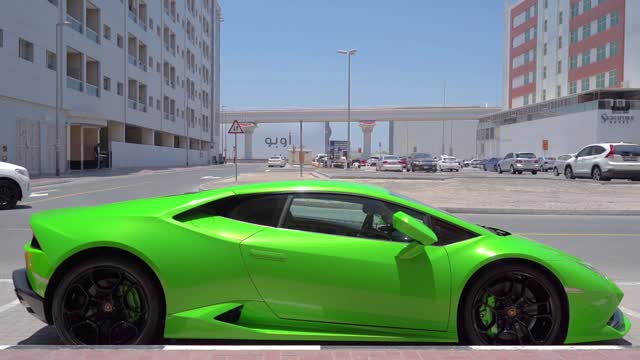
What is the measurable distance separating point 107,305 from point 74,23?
38590 millimetres

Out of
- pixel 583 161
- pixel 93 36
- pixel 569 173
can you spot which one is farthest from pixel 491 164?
pixel 93 36

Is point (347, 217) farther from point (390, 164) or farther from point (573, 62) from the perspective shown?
point (573, 62)

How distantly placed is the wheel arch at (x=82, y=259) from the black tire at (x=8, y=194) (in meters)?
12.4

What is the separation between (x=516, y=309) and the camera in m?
4.23

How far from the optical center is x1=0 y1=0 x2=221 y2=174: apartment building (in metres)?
31.5

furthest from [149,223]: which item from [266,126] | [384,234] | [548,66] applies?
[266,126]

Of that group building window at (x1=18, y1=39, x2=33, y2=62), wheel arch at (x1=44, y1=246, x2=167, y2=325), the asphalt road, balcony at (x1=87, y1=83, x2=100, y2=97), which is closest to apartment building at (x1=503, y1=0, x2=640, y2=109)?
the asphalt road

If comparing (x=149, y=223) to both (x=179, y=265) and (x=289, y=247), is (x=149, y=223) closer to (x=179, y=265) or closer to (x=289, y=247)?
(x=179, y=265)

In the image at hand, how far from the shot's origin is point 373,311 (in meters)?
4.12

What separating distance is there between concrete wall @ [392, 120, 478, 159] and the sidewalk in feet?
267

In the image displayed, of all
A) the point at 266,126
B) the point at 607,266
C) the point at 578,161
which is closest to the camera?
the point at 607,266

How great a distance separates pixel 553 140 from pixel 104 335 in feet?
198

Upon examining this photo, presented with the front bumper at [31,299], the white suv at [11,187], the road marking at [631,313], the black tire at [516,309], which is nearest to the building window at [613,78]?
the white suv at [11,187]

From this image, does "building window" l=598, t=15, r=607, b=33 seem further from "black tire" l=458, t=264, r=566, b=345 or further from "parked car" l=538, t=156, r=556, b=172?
"black tire" l=458, t=264, r=566, b=345
